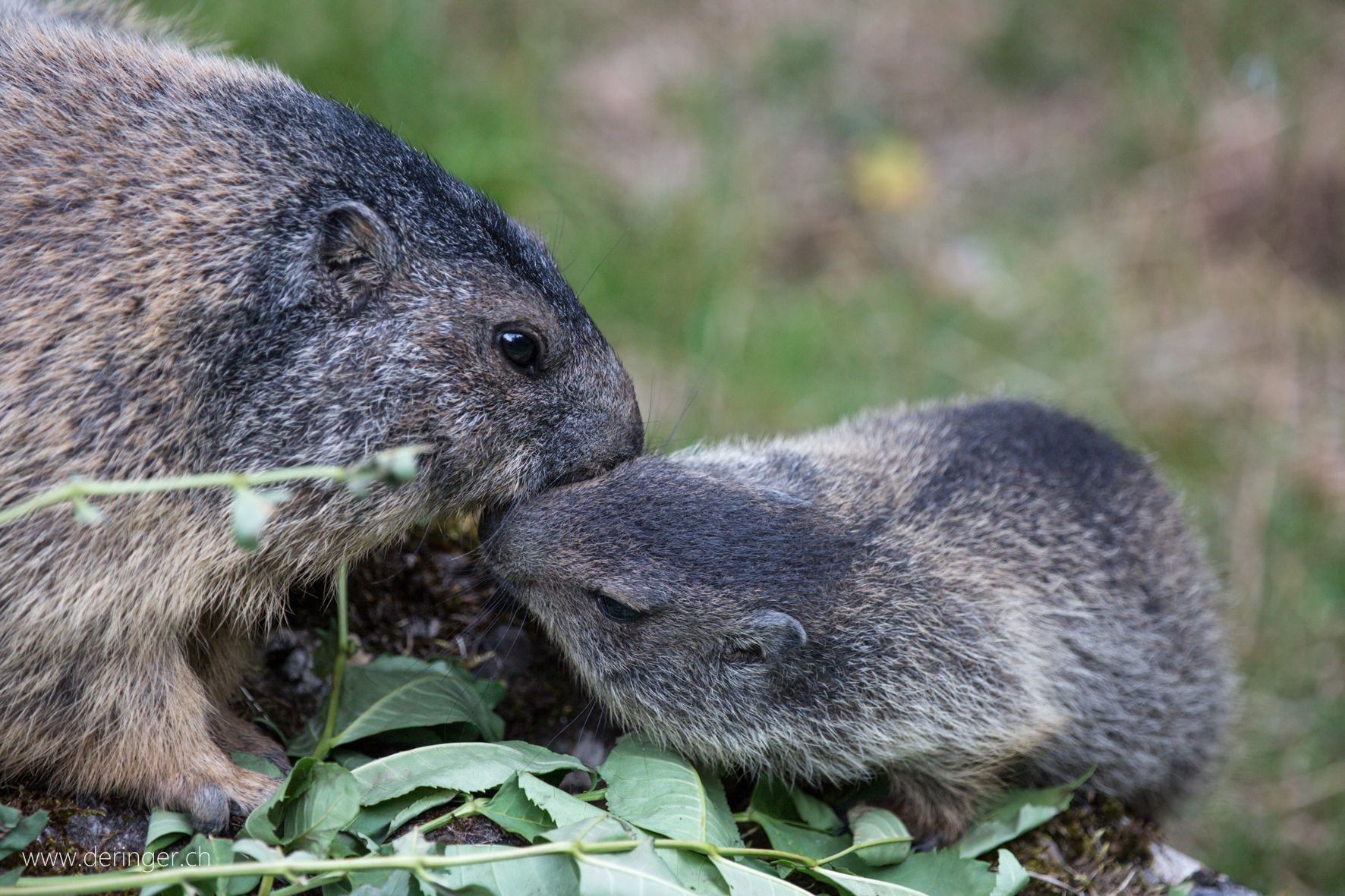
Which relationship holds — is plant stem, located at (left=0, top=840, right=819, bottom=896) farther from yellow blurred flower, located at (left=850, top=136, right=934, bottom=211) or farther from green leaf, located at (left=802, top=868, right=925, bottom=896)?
yellow blurred flower, located at (left=850, top=136, right=934, bottom=211)

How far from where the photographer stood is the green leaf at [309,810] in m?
3.34

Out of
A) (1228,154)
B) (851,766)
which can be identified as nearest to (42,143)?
(851,766)

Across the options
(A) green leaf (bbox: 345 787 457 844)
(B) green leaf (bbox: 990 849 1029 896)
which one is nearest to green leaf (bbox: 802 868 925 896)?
(B) green leaf (bbox: 990 849 1029 896)

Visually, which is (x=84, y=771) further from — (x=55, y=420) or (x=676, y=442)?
(x=676, y=442)

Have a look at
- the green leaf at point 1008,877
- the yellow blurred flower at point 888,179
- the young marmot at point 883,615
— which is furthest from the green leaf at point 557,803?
the yellow blurred flower at point 888,179

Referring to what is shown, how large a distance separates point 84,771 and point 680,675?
2.03 metres

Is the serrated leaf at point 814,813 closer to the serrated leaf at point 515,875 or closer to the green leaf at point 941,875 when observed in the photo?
the green leaf at point 941,875

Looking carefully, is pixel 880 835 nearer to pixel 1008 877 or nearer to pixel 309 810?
pixel 1008 877

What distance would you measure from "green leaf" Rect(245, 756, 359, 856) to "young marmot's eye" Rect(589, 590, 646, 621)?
1093 mm

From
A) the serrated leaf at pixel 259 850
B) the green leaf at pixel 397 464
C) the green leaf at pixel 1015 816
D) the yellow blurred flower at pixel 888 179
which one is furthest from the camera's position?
the yellow blurred flower at pixel 888 179

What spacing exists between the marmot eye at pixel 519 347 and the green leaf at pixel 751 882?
71.4 inches

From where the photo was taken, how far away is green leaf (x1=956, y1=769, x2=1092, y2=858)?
423cm

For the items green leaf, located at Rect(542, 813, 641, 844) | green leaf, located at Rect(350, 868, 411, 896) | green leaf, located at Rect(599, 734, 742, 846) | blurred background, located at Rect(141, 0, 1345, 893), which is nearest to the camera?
green leaf, located at Rect(350, 868, 411, 896)

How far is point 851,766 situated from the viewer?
14.4 feet
